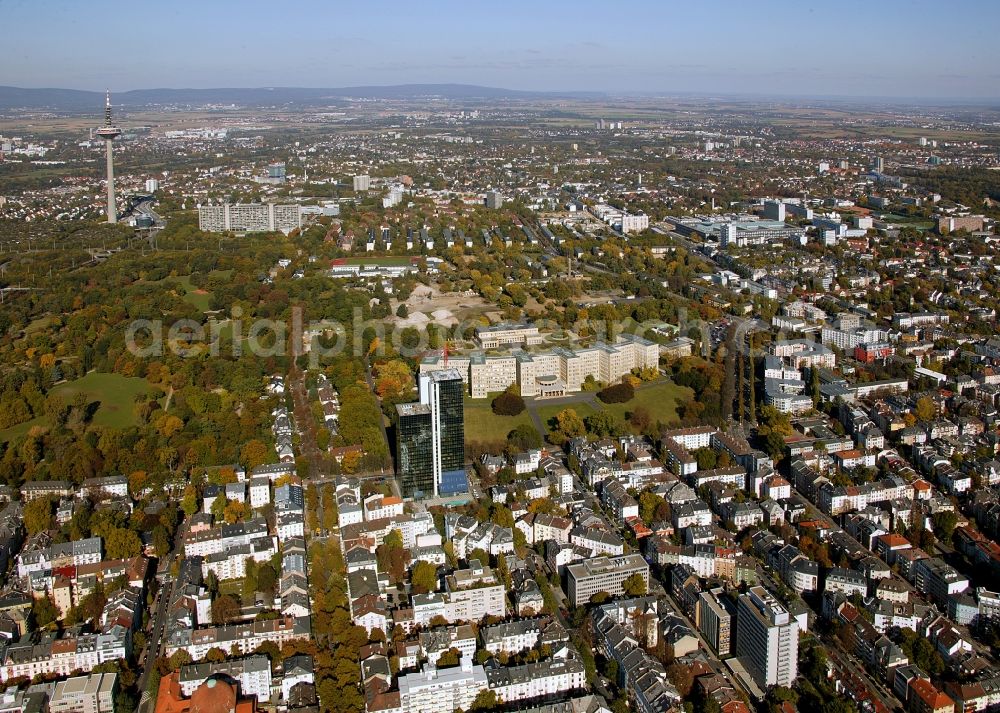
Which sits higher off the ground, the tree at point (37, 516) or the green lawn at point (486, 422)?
the green lawn at point (486, 422)

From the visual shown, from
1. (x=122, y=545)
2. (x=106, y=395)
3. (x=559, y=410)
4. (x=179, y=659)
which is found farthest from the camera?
(x=106, y=395)

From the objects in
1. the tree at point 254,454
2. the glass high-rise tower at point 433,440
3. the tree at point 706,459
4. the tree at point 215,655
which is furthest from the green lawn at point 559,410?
the tree at point 215,655

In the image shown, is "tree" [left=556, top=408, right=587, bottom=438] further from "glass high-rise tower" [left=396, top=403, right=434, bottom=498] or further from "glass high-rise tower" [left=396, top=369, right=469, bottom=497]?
"glass high-rise tower" [left=396, top=403, right=434, bottom=498]

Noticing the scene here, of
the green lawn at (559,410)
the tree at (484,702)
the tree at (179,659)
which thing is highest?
the green lawn at (559,410)

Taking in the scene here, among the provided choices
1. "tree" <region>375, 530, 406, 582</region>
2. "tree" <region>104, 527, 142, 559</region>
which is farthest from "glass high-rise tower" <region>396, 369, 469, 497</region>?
"tree" <region>104, 527, 142, 559</region>

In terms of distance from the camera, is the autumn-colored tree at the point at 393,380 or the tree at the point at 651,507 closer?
the tree at the point at 651,507

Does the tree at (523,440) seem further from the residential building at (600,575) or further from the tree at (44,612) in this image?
the tree at (44,612)

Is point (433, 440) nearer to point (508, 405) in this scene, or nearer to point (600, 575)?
point (600, 575)

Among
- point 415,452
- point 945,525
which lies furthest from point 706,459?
point 415,452
